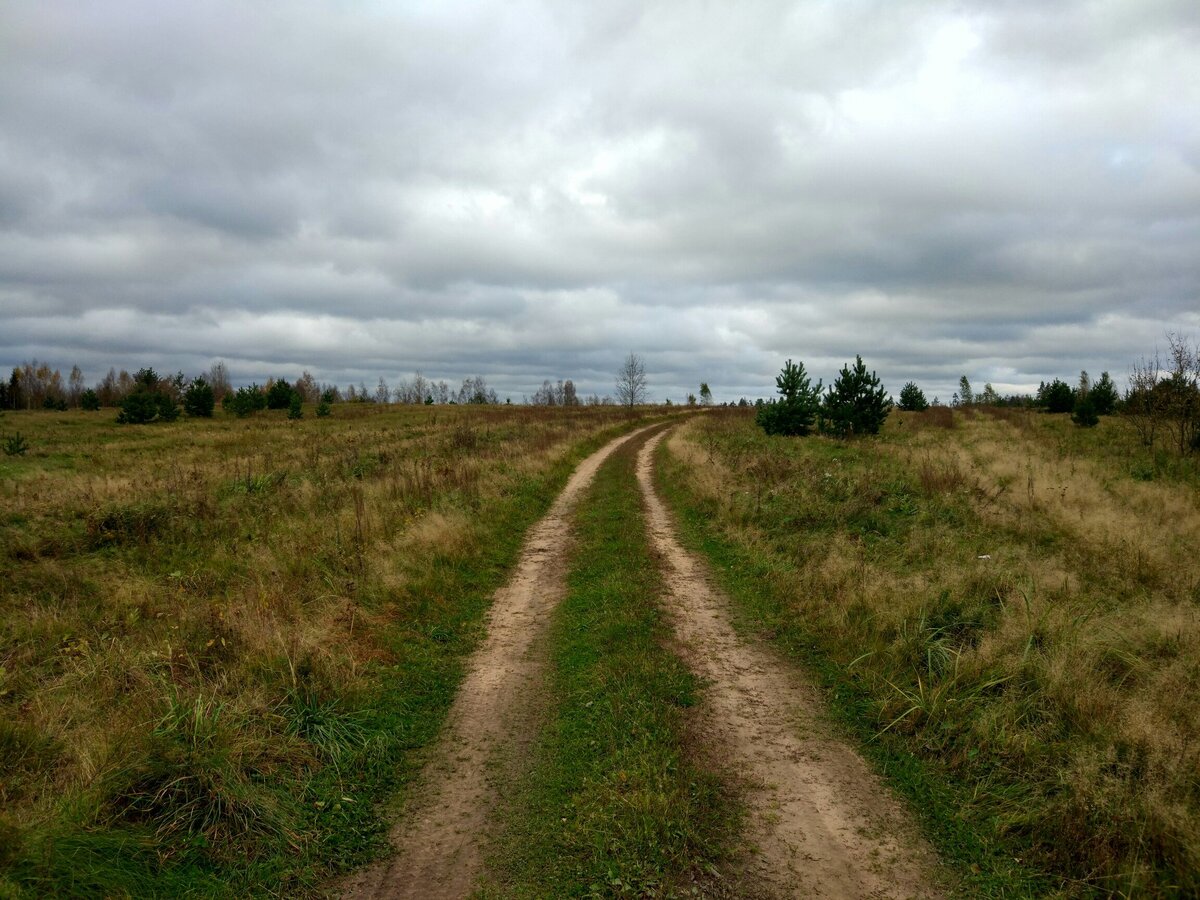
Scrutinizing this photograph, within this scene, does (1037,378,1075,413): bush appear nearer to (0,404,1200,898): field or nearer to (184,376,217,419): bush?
(0,404,1200,898): field

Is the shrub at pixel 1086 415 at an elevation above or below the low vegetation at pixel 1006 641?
above

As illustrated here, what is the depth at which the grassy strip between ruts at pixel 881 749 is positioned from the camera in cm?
412

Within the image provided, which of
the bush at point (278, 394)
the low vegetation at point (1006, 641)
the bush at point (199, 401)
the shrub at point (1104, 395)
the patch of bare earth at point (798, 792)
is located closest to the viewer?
the patch of bare earth at point (798, 792)

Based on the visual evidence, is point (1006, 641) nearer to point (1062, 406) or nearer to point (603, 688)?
point (603, 688)

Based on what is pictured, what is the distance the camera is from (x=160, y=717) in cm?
511

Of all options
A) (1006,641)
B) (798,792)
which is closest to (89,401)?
(798,792)

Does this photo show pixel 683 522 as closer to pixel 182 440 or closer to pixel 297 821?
pixel 297 821

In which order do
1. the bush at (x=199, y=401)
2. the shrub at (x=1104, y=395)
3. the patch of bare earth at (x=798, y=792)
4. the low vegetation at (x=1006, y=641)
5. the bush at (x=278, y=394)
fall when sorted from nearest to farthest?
the patch of bare earth at (x=798, y=792)
the low vegetation at (x=1006, y=641)
the shrub at (x=1104, y=395)
the bush at (x=199, y=401)
the bush at (x=278, y=394)

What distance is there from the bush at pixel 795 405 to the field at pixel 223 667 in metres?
21.4

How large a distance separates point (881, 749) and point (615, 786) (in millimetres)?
2647

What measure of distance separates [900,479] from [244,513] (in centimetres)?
1834

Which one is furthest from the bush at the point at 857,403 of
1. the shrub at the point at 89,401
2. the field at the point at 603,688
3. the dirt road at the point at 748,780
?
the shrub at the point at 89,401

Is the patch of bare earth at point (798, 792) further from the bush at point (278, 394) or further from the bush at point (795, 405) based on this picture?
the bush at point (278, 394)

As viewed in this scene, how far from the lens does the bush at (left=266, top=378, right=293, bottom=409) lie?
64.6 metres
